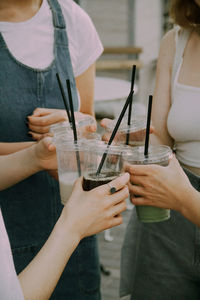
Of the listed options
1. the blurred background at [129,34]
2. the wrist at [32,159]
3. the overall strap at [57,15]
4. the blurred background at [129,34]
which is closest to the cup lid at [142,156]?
the wrist at [32,159]

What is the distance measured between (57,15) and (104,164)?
0.79 m

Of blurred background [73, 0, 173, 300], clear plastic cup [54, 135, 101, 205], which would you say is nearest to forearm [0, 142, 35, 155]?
clear plastic cup [54, 135, 101, 205]

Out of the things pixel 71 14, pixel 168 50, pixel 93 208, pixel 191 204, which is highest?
pixel 71 14

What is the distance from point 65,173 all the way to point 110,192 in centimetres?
28

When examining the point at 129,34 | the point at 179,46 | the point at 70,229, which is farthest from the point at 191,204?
the point at 129,34

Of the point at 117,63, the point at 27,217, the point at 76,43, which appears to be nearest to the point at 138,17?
the point at 117,63

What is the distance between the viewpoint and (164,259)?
151cm

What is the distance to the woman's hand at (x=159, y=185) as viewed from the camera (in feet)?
3.93

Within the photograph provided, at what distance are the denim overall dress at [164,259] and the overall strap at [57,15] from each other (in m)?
0.53

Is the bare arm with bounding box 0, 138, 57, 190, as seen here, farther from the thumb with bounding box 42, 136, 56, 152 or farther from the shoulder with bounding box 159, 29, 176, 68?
the shoulder with bounding box 159, 29, 176, 68

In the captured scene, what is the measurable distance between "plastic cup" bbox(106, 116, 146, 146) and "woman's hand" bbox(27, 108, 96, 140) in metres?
0.16

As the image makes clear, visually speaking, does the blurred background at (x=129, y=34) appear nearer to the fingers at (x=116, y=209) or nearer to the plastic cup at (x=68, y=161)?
the plastic cup at (x=68, y=161)

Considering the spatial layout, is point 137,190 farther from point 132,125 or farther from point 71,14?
point 71,14

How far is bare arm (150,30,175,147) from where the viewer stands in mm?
1644
